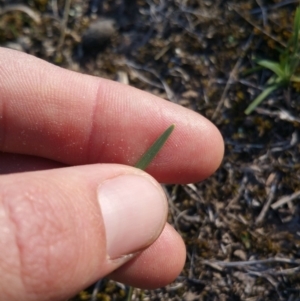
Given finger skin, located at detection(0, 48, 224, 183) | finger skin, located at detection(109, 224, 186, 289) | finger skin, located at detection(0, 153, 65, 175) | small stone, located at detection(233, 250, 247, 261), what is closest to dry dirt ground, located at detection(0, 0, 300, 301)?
small stone, located at detection(233, 250, 247, 261)

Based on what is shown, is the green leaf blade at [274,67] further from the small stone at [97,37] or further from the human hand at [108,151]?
the small stone at [97,37]

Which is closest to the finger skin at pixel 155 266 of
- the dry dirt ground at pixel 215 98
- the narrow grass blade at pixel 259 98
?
the dry dirt ground at pixel 215 98

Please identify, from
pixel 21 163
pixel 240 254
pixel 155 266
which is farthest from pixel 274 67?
pixel 21 163

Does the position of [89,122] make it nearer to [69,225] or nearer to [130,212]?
[130,212]

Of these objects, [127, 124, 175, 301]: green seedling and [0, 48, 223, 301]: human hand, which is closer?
[0, 48, 223, 301]: human hand

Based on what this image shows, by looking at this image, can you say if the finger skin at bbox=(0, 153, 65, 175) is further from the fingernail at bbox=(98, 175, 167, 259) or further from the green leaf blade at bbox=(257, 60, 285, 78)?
the green leaf blade at bbox=(257, 60, 285, 78)

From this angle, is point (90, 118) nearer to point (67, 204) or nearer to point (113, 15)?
point (67, 204)

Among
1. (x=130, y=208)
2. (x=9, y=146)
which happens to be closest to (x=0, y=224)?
(x=130, y=208)
